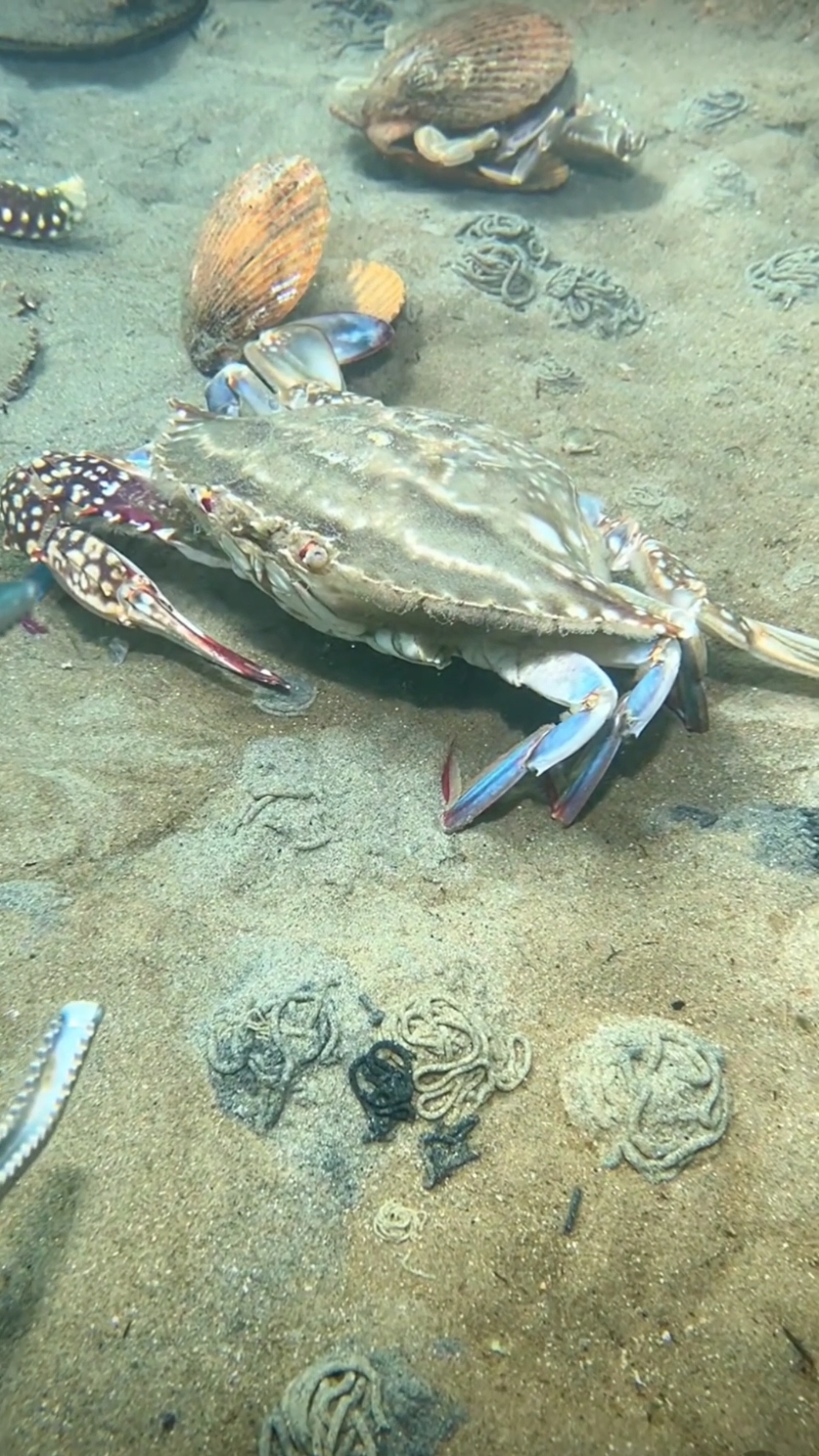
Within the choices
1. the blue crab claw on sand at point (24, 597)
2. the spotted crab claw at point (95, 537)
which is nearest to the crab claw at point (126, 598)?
the spotted crab claw at point (95, 537)

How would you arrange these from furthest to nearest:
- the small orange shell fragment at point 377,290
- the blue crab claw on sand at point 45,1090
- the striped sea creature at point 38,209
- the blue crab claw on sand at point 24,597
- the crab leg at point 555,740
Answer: the striped sea creature at point 38,209
the small orange shell fragment at point 377,290
the blue crab claw on sand at point 24,597
the crab leg at point 555,740
the blue crab claw on sand at point 45,1090

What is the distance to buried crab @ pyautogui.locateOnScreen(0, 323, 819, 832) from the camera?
3273mm

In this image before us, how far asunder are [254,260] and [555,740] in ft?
11.5

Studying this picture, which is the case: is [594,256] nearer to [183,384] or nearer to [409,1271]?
[183,384]

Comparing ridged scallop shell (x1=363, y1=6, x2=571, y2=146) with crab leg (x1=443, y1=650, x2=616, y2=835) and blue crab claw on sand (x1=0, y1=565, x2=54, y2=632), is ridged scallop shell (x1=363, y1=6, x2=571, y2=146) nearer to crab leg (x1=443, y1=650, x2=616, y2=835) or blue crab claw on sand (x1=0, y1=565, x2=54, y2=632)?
blue crab claw on sand (x1=0, y1=565, x2=54, y2=632)

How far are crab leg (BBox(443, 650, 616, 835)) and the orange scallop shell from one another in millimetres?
3045

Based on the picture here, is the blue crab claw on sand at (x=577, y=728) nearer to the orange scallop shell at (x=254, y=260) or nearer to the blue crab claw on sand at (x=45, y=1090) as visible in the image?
the blue crab claw on sand at (x=45, y=1090)

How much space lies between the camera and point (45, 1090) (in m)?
2.15

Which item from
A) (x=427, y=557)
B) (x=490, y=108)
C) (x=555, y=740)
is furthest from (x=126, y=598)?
(x=490, y=108)

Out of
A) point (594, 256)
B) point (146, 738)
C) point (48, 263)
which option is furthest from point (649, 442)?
point (48, 263)

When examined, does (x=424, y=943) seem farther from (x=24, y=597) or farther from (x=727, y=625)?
(x=24, y=597)

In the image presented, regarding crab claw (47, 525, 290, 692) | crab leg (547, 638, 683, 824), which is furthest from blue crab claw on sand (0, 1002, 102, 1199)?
crab leg (547, 638, 683, 824)

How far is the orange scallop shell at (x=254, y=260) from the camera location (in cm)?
500

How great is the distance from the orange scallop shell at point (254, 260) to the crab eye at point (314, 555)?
2.37 metres
